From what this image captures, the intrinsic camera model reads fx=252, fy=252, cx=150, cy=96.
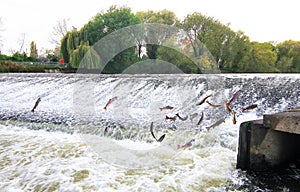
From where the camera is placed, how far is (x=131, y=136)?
14.8 ft

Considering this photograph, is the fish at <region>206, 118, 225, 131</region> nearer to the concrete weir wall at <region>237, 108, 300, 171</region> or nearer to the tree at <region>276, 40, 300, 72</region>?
the concrete weir wall at <region>237, 108, 300, 171</region>

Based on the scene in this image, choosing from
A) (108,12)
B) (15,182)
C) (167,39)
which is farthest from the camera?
(108,12)

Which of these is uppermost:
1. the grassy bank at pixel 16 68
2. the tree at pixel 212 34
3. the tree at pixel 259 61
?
the tree at pixel 212 34

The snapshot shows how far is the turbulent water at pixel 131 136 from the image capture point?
2941 millimetres

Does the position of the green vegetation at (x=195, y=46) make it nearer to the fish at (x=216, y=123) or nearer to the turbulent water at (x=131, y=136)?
the turbulent water at (x=131, y=136)

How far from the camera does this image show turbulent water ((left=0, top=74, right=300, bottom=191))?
2.94 m

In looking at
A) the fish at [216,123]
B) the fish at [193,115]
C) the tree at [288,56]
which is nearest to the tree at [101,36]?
the fish at [193,115]

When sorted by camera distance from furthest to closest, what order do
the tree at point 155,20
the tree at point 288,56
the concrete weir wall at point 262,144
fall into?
the tree at point 288,56
the tree at point 155,20
the concrete weir wall at point 262,144

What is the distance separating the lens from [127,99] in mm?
6535

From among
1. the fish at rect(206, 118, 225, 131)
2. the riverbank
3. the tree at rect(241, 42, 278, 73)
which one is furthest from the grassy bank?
the fish at rect(206, 118, 225, 131)

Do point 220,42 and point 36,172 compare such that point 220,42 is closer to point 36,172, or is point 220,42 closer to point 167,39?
point 167,39

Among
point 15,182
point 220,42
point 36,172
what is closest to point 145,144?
point 36,172

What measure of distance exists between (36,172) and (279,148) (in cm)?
304

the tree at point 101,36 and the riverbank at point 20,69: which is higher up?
the tree at point 101,36
